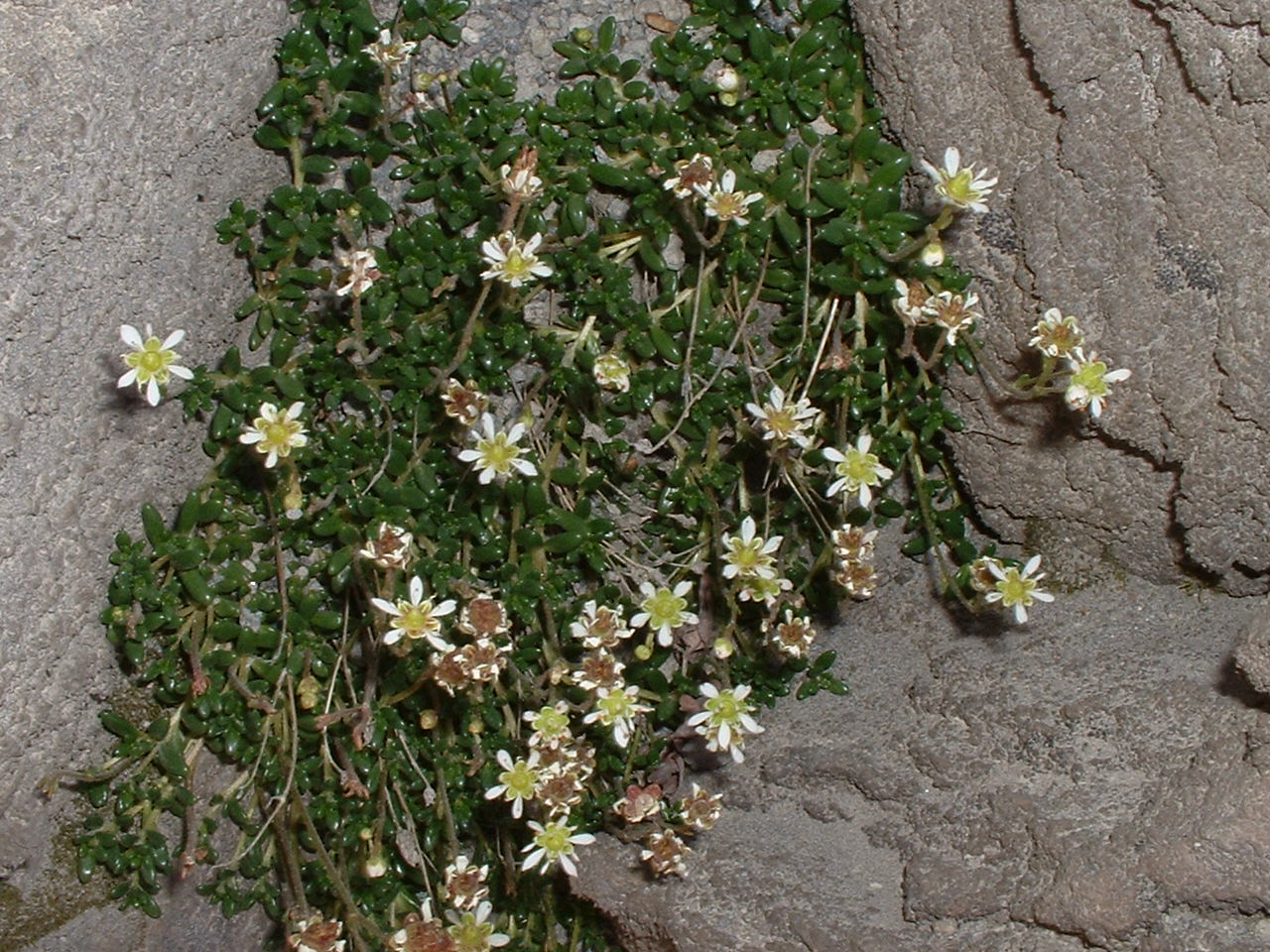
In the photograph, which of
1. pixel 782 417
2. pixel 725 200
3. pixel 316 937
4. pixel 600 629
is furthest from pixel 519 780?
pixel 725 200

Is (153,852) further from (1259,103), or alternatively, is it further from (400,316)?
(1259,103)

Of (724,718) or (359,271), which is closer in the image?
(359,271)

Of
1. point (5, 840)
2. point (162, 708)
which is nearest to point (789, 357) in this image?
point (162, 708)

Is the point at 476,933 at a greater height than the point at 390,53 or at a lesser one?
lesser

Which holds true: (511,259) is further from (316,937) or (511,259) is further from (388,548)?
(316,937)

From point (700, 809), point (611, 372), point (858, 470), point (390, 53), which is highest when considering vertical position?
point (390, 53)

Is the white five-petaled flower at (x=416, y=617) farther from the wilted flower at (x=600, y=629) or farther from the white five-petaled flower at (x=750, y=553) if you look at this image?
the white five-petaled flower at (x=750, y=553)
